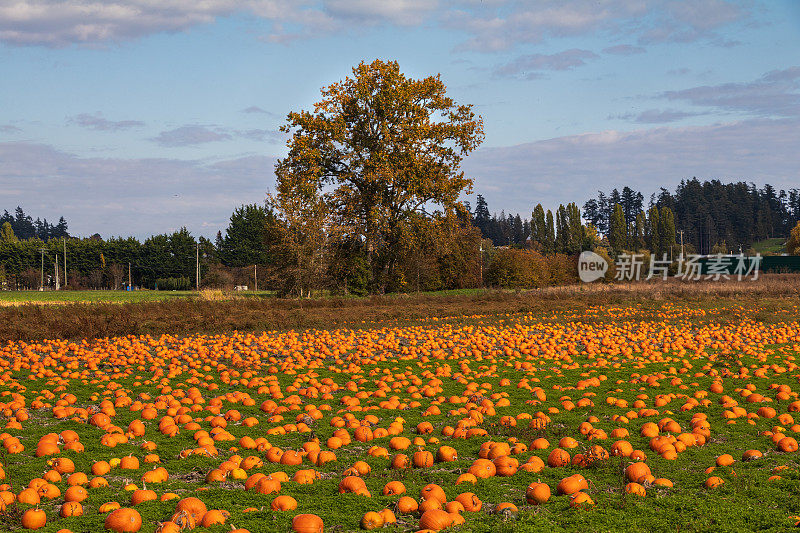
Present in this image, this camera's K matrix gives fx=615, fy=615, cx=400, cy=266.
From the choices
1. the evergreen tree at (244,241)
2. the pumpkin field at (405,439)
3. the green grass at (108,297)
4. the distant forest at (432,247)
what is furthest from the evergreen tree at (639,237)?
the pumpkin field at (405,439)

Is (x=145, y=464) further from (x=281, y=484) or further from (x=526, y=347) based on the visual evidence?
(x=526, y=347)

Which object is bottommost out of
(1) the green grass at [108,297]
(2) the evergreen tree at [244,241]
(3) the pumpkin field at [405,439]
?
(1) the green grass at [108,297]

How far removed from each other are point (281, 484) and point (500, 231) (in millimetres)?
144254

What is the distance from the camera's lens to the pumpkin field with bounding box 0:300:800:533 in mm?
3781

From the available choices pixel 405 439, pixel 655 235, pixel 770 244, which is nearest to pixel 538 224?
pixel 655 235

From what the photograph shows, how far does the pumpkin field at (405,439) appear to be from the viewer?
12.4 feet

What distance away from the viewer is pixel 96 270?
296ft

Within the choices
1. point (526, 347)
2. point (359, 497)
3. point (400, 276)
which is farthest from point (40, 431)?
point (400, 276)

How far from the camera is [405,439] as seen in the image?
18.0 feet

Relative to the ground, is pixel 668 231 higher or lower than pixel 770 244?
higher

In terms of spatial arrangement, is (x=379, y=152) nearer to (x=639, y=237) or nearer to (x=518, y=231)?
(x=639, y=237)

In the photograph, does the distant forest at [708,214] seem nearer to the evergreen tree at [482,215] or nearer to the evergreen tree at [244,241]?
the evergreen tree at [482,215]

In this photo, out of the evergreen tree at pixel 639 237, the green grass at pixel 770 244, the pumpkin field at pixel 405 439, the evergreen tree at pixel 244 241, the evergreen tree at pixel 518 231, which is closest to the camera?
the pumpkin field at pixel 405 439

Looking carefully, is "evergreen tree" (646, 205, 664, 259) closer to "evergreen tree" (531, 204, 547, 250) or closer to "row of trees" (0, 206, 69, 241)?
"evergreen tree" (531, 204, 547, 250)
